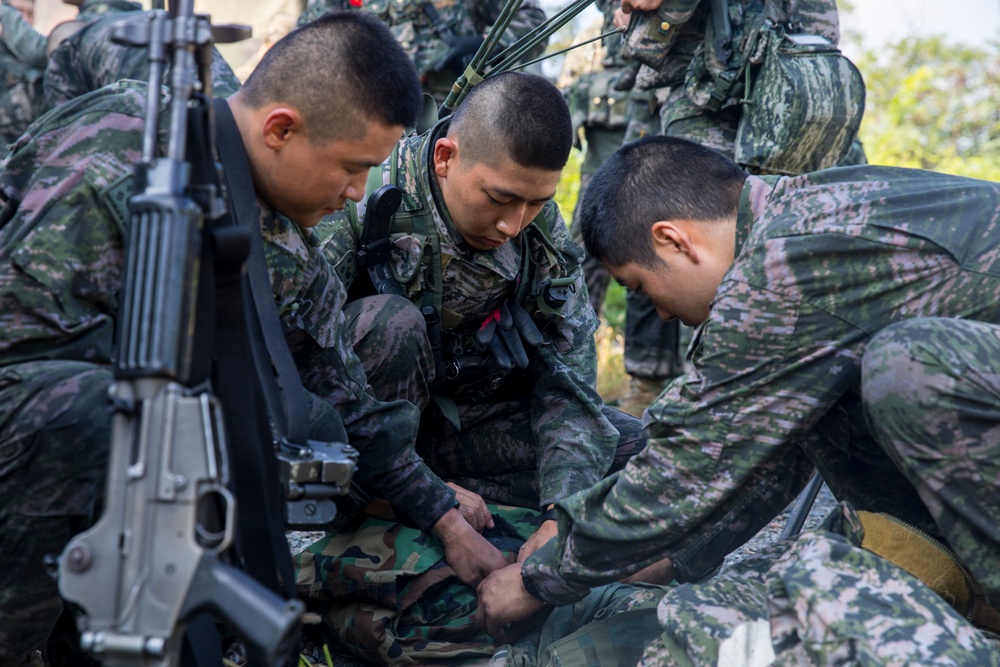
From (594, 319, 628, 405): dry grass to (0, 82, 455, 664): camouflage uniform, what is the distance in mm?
4005

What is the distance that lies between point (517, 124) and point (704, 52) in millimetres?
1965

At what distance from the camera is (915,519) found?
2.71 m

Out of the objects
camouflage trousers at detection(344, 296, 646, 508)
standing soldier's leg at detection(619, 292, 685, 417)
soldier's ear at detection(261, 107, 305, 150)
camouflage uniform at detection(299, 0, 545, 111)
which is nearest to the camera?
soldier's ear at detection(261, 107, 305, 150)

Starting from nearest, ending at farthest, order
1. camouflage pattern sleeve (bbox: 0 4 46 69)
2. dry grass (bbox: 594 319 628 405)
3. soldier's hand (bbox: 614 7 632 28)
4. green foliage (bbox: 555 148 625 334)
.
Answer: soldier's hand (bbox: 614 7 632 28), dry grass (bbox: 594 319 628 405), camouflage pattern sleeve (bbox: 0 4 46 69), green foliage (bbox: 555 148 625 334)

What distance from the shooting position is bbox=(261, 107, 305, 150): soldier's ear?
2617 mm

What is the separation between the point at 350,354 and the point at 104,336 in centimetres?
80

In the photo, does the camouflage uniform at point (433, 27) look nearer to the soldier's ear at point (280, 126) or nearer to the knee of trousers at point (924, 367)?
the soldier's ear at point (280, 126)

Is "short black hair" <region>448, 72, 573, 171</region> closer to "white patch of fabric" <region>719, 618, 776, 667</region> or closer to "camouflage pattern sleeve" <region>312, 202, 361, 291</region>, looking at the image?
"camouflage pattern sleeve" <region>312, 202, 361, 291</region>

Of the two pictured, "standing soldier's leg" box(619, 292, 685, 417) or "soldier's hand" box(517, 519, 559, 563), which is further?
"standing soldier's leg" box(619, 292, 685, 417)

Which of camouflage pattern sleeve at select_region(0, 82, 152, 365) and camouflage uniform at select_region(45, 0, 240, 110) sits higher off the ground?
camouflage uniform at select_region(45, 0, 240, 110)

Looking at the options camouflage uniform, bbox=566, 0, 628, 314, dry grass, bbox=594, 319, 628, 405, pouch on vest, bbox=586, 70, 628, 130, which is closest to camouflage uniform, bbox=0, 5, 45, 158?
camouflage uniform, bbox=566, 0, 628, 314

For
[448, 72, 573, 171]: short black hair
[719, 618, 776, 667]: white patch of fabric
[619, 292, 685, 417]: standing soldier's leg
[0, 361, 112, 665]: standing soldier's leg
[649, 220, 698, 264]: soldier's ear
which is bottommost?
[619, 292, 685, 417]: standing soldier's leg

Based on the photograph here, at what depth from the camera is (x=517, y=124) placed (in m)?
3.50

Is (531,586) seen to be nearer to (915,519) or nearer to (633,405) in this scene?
(915,519)
